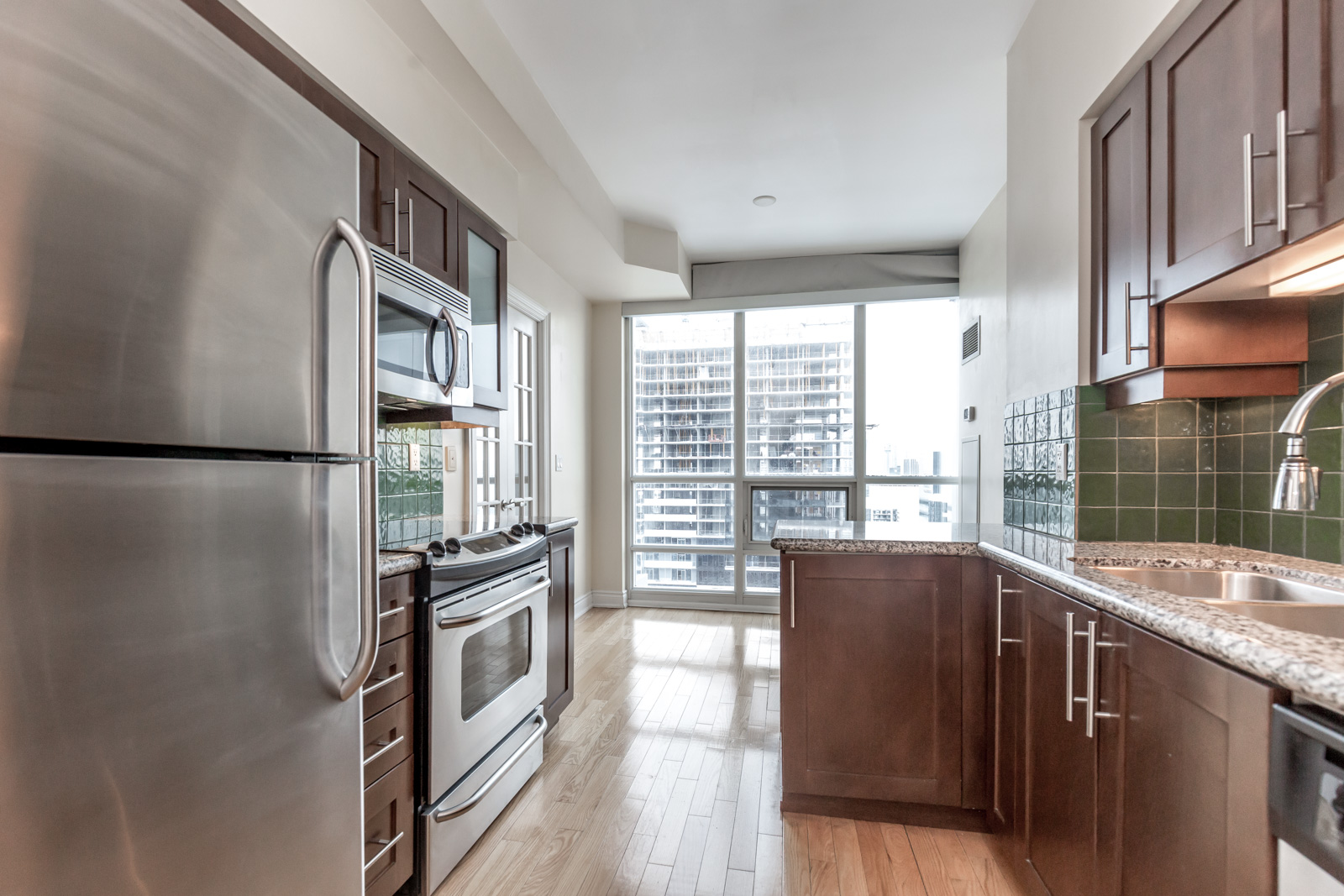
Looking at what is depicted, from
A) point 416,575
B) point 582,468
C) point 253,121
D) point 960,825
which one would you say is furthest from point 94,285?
point 582,468

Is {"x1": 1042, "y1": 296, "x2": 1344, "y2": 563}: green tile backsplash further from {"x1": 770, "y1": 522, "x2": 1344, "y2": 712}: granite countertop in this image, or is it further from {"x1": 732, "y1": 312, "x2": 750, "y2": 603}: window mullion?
{"x1": 732, "y1": 312, "x2": 750, "y2": 603}: window mullion

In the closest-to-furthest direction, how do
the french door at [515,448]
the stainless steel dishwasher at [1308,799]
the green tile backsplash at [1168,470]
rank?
the stainless steel dishwasher at [1308,799] → the green tile backsplash at [1168,470] → the french door at [515,448]

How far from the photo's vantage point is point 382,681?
4.99 ft

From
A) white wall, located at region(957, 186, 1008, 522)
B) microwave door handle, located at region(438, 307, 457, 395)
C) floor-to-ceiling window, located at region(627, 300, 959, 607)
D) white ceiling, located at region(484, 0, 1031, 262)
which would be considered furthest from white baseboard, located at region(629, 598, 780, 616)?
microwave door handle, located at region(438, 307, 457, 395)

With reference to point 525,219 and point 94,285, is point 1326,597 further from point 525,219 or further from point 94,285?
point 525,219

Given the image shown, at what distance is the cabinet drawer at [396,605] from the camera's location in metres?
1.52

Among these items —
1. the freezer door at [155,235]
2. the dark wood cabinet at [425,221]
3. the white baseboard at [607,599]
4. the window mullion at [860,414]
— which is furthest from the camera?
the white baseboard at [607,599]

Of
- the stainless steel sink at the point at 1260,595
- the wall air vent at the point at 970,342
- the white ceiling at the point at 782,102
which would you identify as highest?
the white ceiling at the point at 782,102

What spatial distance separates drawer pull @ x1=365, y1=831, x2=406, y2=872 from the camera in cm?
147

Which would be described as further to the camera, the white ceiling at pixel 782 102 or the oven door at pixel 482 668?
the white ceiling at pixel 782 102

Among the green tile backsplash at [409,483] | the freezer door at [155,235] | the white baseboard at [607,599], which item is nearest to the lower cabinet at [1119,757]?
the freezer door at [155,235]

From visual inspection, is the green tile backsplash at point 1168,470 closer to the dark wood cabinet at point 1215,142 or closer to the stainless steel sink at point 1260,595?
the stainless steel sink at point 1260,595

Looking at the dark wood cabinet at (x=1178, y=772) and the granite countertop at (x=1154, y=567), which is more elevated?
the granite countertop at (x=1154, y=567)

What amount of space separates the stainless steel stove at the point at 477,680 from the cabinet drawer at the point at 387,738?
58 mm
